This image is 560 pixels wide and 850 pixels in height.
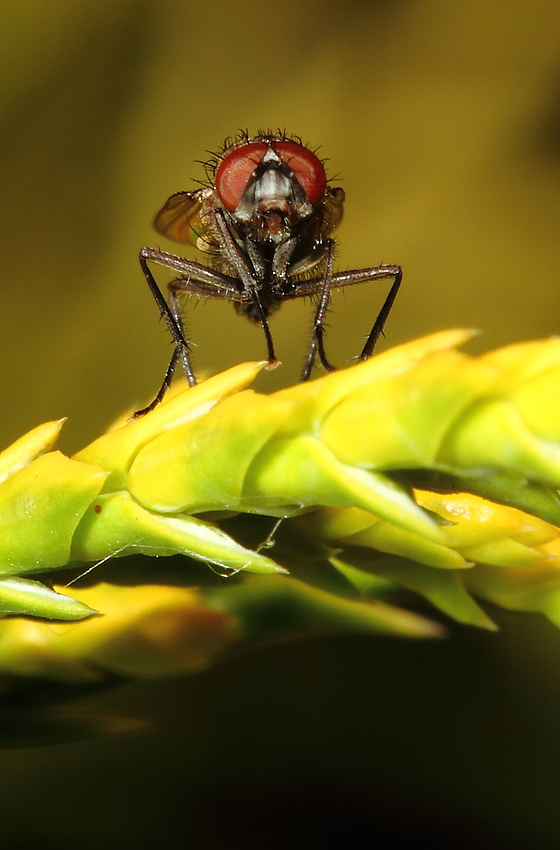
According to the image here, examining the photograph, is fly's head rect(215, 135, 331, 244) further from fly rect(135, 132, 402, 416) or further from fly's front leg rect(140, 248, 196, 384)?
fly's front leg rect(140, 248, 196, 384)

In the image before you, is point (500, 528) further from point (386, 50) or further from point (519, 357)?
point (386, 50)

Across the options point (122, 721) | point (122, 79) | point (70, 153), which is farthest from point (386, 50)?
point (122, 721)

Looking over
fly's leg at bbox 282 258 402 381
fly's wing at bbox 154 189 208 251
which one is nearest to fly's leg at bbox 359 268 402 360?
fly's leg at bbox 282 258 402 381

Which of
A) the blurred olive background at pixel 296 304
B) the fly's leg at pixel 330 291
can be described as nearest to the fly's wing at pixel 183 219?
the blurred olive background at pixel 296 304

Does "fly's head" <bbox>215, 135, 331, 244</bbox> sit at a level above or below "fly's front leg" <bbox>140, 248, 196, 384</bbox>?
→ above

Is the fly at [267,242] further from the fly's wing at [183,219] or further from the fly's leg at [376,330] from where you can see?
the fly's wing at [183,219]

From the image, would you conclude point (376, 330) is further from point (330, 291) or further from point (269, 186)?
point (269, 186)
